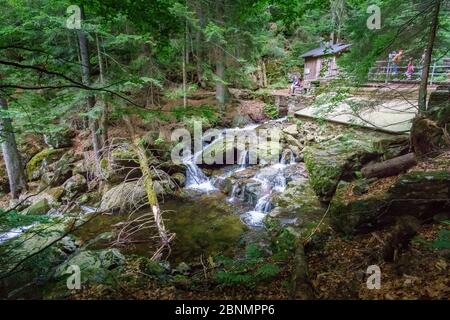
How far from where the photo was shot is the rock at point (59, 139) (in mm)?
13852

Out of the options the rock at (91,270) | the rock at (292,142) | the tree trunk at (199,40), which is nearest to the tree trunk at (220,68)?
the tree trunk at (199,40)

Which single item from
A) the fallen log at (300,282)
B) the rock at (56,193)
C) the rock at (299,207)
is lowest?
the rock at (56,193)

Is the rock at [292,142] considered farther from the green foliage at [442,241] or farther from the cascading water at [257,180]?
the green foliage at [442,241]

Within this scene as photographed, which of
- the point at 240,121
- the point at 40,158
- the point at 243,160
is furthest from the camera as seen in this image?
the point at 240,121

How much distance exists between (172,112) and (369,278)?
367cm

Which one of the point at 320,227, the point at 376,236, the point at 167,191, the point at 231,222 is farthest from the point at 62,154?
the point at 376,236

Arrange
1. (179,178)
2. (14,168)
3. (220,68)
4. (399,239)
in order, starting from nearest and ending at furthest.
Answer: (399,239)
(179,178)
(14,168)
(220,68)

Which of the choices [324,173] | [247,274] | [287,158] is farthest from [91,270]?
[287,158]

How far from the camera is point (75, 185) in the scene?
37.6 feet

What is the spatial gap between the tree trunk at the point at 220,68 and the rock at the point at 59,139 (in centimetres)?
855

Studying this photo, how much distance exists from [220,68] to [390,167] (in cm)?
1219

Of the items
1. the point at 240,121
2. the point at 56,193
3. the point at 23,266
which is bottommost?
the point at 56,193

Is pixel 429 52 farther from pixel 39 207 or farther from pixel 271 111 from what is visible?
pixel 39 207

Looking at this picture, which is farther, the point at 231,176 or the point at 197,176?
the point at 197,176
